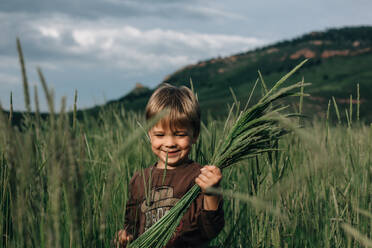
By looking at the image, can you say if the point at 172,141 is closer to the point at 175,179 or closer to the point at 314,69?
the point at 175,179

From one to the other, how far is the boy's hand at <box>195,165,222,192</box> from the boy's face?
396mm

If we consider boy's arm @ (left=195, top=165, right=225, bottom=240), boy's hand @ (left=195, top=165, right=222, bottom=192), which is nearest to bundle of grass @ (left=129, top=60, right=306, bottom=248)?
boy's hand @ (left=195, top=165, right=222, bottom=192)

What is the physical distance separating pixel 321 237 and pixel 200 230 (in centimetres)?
65

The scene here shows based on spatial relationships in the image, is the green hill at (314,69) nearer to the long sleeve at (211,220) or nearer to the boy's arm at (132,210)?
the boy's arm at (132,210)

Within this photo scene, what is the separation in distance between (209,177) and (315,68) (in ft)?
63.7

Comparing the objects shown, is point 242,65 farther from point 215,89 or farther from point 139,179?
point 139,179

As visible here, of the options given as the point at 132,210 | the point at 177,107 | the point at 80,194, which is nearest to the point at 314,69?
the point at 177,107

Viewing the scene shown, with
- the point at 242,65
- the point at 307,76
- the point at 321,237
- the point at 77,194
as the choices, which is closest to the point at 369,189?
the point at 321,237

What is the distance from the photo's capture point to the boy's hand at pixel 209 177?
1.45m

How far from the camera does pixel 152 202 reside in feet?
5.99

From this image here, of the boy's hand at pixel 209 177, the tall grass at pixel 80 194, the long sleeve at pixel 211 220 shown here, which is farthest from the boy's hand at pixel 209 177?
the long sleeve at pixel 211 220

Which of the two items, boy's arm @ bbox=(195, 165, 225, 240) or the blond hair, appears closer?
boy's arm @ bbox=(195, 165, 225, 240)

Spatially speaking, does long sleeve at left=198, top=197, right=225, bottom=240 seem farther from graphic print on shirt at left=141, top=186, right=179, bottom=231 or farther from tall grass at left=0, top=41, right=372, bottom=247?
graphic print on shirt at left=141, top=186, right=179, bottom=231

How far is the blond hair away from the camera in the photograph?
1844 millimetres
